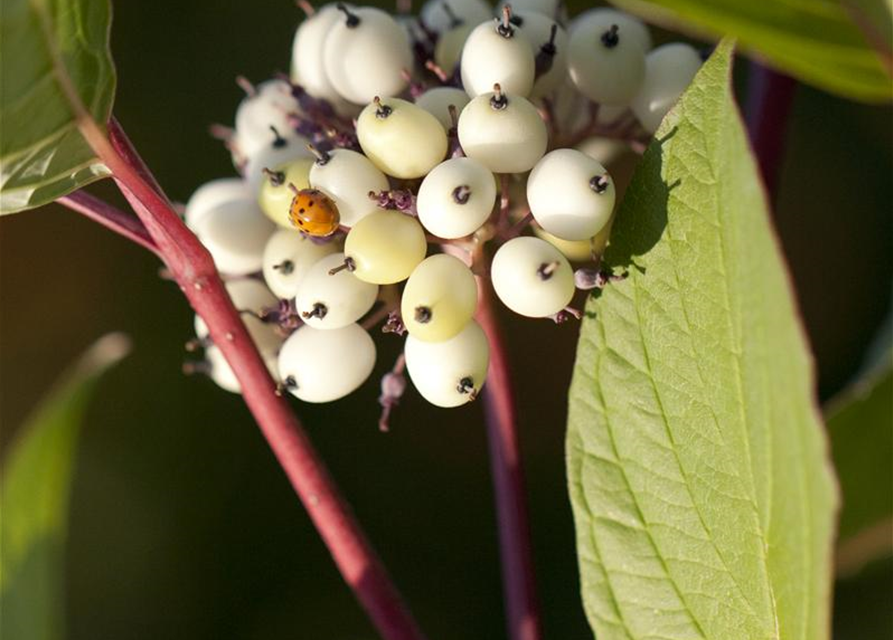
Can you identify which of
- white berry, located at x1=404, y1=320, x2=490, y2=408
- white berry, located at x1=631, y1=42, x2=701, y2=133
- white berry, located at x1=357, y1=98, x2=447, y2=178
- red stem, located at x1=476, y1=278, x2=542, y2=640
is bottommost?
red stem, located at x1=476, y1=278, x2=542, y2=640

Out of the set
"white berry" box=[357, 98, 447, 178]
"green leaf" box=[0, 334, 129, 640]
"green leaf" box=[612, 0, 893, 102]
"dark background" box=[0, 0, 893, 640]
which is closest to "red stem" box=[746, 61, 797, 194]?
"green leaf" box=[612, 0, 893, 102]

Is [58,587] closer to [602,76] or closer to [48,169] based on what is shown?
[48,169]

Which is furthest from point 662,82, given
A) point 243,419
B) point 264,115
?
point 243,419

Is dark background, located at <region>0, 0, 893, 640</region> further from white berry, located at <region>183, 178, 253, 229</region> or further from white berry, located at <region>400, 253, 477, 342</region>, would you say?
white berry, located at <region>400, 253, 477, 342</region>

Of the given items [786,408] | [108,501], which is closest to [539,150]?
[786,408]

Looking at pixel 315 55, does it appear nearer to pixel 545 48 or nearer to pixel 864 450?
pixel 545 48

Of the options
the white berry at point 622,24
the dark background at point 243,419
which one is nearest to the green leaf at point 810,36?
the white berry at point 622,24

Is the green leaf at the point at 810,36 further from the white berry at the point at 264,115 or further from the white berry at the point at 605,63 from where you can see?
the white berry at the point at 264,115
